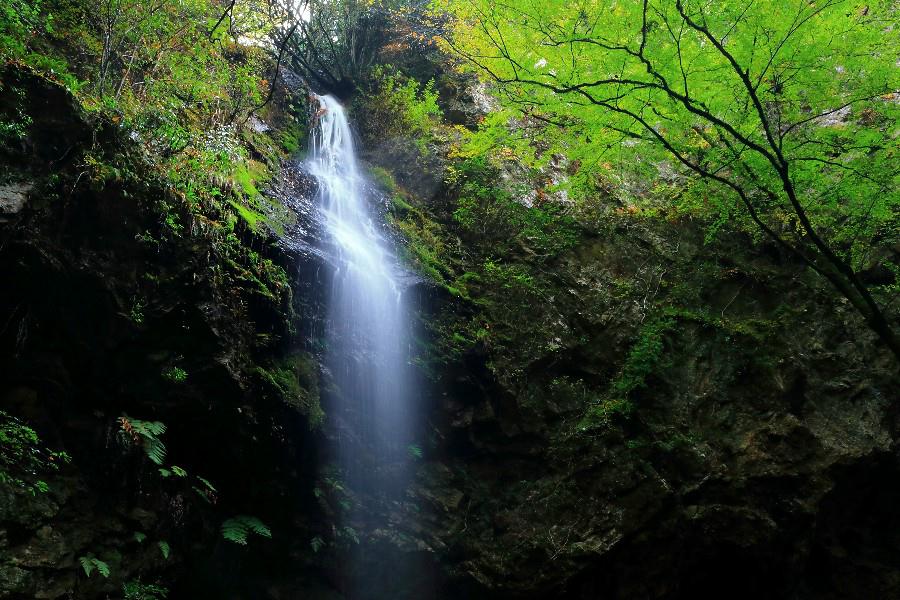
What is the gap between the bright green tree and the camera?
421 centimetres

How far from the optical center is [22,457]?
4.60 meters

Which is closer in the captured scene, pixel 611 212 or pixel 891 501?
pixel 891 501

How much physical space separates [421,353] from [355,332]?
105 cm

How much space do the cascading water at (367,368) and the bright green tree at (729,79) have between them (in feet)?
11.3

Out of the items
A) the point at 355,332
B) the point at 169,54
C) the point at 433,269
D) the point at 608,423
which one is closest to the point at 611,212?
the point at 433,269

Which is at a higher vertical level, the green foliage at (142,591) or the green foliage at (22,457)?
the green foliage at (22,457)

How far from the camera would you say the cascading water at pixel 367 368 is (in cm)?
652

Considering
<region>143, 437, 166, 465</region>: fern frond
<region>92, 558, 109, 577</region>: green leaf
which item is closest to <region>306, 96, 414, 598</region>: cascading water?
<region>143, 437, 166, 465</region>: fern frond

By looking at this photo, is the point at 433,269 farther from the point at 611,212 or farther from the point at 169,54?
the point at 169,54

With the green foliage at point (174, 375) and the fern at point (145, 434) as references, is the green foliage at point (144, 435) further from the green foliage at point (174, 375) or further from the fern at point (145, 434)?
the green foliage at point (174, 375)

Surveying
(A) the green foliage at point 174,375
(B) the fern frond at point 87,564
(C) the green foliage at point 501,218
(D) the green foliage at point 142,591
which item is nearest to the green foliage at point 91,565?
(B) the fern frond at point 87,564

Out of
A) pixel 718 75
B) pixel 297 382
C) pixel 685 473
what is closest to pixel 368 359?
pixel 297 382

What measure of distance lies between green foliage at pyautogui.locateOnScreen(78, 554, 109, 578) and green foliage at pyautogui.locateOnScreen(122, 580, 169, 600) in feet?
0.83

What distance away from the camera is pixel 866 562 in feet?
24.3
